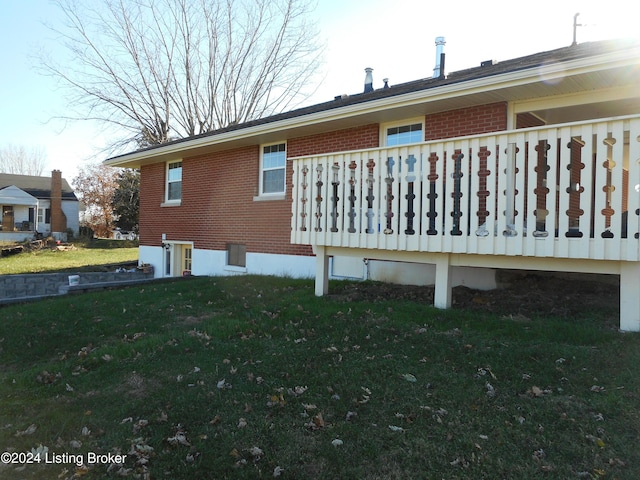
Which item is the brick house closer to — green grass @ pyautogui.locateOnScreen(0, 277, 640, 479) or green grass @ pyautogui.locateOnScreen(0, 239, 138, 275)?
green grass @ pyautogui.locateOnScreen(0, 277, 640, 479)

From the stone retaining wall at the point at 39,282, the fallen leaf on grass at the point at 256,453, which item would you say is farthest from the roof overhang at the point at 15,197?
the fallen leaf on grass at the point at 256,453

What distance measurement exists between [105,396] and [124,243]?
28.9m

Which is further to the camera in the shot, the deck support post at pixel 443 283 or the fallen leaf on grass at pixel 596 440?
the deck support post at pixel 443 283

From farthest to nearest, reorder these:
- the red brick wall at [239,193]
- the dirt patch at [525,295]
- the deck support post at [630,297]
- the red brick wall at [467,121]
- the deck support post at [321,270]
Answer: the red brick wall at [239,193], the red brick wall at [467,121], the deck support post at [321,270], the dirt patch at [525,295], the deck support post at [630,297]

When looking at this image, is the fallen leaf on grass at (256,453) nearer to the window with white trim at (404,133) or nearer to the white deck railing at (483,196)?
the white deck railing at (483,196)

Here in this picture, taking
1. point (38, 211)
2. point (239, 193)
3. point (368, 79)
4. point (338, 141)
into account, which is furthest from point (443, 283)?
point (38, 211)

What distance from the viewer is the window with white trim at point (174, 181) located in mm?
13828

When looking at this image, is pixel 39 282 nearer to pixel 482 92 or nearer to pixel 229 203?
pixel 229 203

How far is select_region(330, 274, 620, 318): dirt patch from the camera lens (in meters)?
5.60

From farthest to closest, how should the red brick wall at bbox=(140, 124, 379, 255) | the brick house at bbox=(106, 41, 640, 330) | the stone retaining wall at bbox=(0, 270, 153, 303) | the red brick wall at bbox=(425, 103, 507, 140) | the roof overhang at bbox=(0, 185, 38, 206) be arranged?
1. the roof overhang at bbox=(0, 185, 38, 206)
2. the stone retaining wall at bbox=(0, 270, 153, 303)
3. the red brick wall at bbox=(140, 124, 379, 255)
4. the red brick wall at bbox=(425, 103, 507, 140)
5. the brick house at bbox=(106, 41, 640, 330)

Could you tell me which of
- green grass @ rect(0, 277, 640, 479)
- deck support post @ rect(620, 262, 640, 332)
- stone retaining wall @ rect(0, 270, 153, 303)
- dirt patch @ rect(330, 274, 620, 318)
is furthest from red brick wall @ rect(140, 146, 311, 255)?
deck support post @ rect(620, 262, 640, 332)

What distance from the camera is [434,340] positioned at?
15.1 feet

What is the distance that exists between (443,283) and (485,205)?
43.4 inches

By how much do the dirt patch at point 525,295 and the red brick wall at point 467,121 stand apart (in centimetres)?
245
